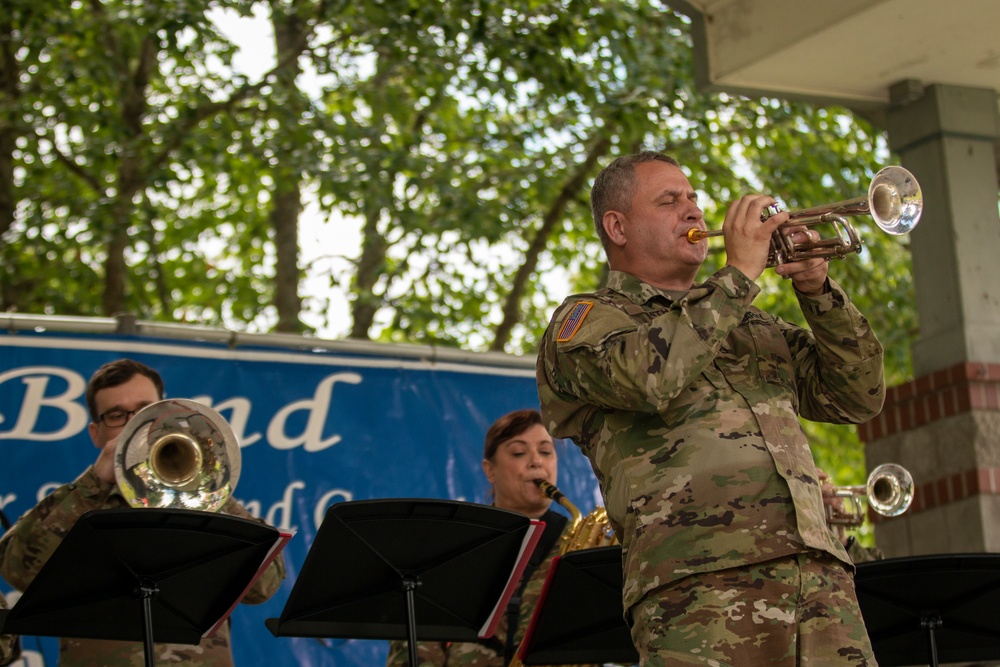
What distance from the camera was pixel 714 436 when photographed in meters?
3.11

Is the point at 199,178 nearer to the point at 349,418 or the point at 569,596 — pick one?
the point at 349,418

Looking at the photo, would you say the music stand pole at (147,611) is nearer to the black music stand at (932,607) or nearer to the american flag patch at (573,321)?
the american flag patch at (573,321)

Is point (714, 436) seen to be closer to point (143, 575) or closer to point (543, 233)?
point (143, 575)

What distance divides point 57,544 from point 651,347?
2291 mm

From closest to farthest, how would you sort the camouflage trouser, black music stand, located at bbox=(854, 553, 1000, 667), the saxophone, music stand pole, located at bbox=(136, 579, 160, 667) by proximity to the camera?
the camouflage trouser, music stand pole, located at bbox=(136, 579, 160, 667), black music stand, located at bbox=(854, 553, 1000, 667), the saxophone

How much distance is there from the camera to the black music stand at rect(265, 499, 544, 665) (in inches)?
148

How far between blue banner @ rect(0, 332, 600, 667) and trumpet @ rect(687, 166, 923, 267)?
281cm

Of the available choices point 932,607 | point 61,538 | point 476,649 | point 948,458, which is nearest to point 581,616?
point 476,649

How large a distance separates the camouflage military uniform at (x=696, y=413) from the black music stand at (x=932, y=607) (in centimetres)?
75

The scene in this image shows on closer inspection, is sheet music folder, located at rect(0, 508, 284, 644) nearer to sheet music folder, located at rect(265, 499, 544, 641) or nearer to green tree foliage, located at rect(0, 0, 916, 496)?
sheet music folder, located at rect(265, 499, 544, 641)

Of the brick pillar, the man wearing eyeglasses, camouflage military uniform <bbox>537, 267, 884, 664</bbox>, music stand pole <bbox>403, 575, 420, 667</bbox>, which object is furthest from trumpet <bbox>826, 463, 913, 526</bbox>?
the man wearing eyeglasses

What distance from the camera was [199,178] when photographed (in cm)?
1173

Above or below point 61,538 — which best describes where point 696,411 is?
above

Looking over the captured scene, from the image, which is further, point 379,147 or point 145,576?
point 379,147
